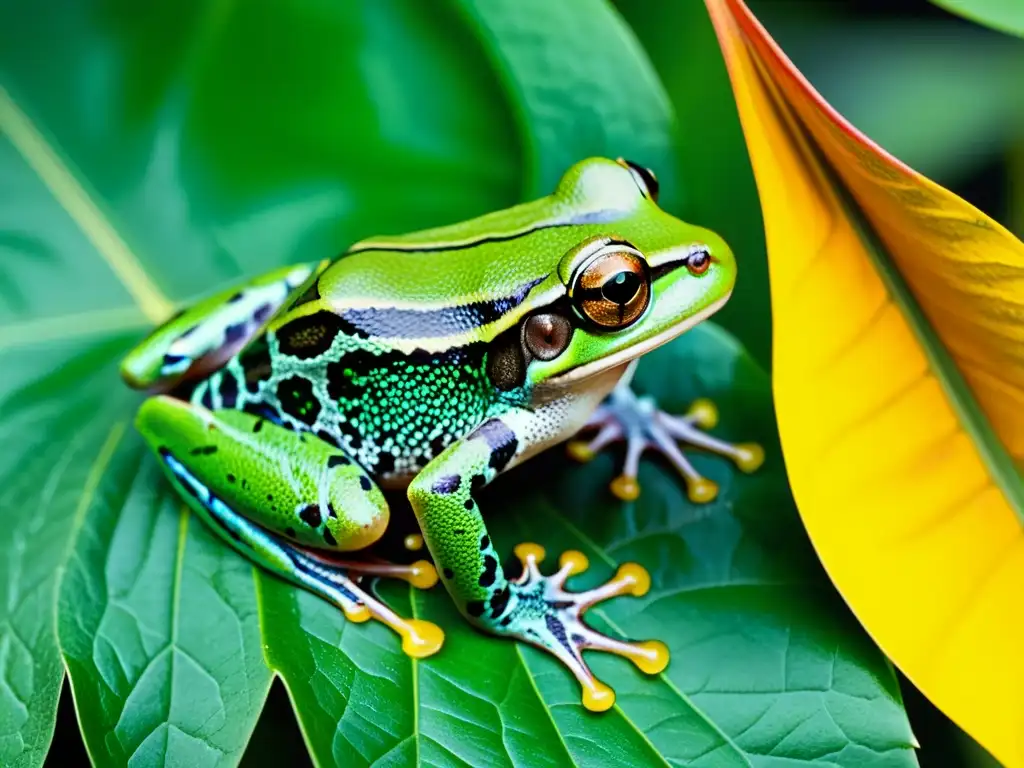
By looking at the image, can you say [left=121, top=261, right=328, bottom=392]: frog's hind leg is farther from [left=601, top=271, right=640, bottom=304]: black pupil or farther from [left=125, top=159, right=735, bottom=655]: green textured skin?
[left=601, top=271, right=640, bottom=304]: black pupil

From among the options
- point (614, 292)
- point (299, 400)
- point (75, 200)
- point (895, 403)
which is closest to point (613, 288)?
point (614, 292)

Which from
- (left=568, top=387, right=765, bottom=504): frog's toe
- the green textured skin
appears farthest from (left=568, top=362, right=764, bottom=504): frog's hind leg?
the green textured skin

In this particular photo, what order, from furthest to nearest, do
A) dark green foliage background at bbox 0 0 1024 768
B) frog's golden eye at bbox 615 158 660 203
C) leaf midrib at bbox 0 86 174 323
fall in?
1. leaf midrib at bbox 0 86 174 323
2. frog's golden eye at bbox 615 158 660 203
3. dark green foliage background at bbox 0 0 1024 768

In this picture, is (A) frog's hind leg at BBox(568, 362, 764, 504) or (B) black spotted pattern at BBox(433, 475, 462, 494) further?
(A) frog's hind leg at BBox(568, 362, 764, 504)

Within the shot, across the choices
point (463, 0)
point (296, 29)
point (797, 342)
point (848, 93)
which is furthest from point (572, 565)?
point (848, 93)

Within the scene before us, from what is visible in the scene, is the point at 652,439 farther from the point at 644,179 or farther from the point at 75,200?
the point at 75,200

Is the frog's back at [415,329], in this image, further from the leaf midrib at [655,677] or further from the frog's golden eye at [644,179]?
the leaf midrib at [655,677]

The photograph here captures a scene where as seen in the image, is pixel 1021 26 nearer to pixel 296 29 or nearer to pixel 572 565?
pixel 572 565

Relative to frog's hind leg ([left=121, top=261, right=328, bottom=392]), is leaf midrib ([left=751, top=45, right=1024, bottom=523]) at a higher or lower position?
lower

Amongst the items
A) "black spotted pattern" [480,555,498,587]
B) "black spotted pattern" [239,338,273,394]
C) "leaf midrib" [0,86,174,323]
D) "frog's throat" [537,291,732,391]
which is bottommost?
"black spotted pattern" [480,555,498,587]
